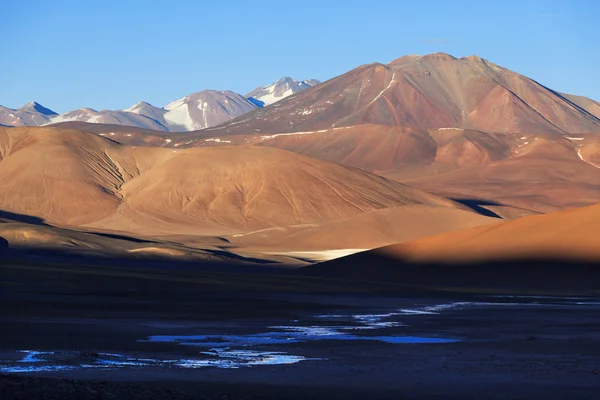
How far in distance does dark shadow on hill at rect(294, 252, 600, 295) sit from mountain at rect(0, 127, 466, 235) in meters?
70.1

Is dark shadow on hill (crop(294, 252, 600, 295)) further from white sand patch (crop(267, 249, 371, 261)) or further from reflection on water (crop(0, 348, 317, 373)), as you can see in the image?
reflection on water (crop(0, 348, 317, 373))

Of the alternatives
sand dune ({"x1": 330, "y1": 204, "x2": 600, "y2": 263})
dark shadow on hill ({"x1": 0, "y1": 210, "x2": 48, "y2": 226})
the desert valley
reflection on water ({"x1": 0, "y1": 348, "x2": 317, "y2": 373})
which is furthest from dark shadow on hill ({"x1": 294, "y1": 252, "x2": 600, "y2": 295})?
dark shadow on hill ({"x1": 0, "y1": 210, "x2": 48, "y2": 226})

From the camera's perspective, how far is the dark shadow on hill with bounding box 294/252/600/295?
54.0 meters

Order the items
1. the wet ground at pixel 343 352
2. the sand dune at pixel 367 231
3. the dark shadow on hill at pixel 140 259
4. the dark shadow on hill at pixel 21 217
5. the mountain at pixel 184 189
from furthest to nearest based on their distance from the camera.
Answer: the mountain at pixel 184 189 < the dark shadow on hill at pixel 21 217 < the sand dune at pixel 367 231 < the dark shadow on hill at pixel 140 259 < the wet ground at pixel 343 352

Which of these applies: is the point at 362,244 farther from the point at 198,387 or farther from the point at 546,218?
the point at 198,387

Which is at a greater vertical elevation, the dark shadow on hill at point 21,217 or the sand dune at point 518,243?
the dark shadow on hill at point 21,217

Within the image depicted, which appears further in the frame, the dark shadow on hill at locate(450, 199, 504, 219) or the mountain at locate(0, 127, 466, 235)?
the dark shadow on hill at locate(450, 199, 504, 219)

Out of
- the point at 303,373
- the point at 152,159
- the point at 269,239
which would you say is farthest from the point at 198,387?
the point at 152,159

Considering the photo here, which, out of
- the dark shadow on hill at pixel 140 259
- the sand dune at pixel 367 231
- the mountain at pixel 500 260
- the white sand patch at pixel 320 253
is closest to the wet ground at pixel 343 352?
the mountain at pixel 500 260

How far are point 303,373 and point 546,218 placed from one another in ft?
152

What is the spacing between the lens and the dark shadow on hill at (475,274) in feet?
177

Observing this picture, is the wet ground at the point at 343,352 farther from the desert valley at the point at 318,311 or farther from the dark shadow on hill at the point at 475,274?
the dark shadow on hill at the point at 475,274

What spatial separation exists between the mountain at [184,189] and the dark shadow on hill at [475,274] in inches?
2759

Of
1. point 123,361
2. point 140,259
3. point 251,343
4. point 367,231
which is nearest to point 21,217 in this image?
point 367,231
